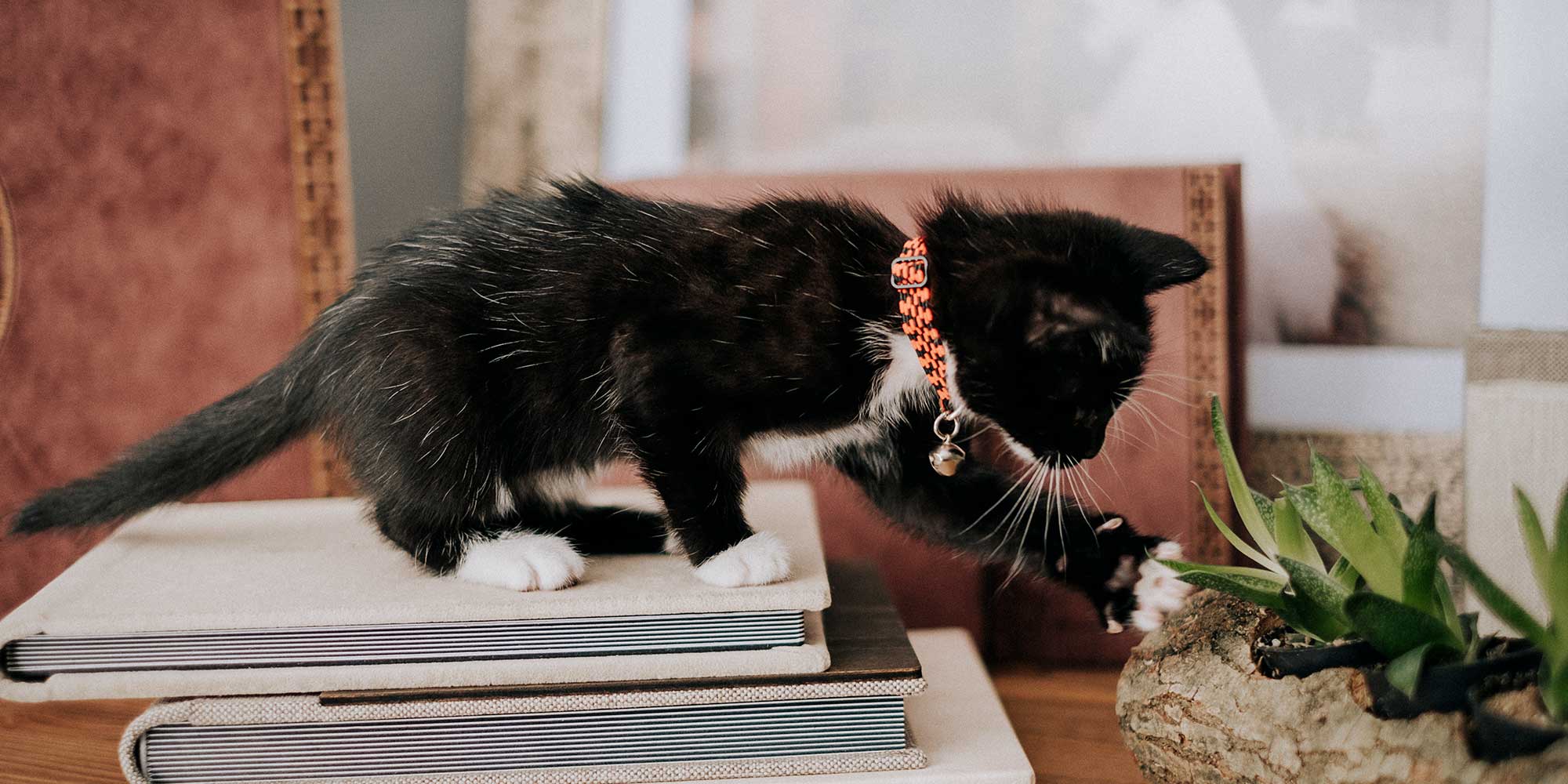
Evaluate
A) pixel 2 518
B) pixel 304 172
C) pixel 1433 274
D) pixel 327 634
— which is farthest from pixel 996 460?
pixel 2 518

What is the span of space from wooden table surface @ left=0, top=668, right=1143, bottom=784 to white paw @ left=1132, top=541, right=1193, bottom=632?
119 mm

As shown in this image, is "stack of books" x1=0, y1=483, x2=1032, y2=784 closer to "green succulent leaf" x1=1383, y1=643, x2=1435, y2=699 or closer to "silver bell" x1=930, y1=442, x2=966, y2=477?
"silver bell" x1=930, y1=442, x2=966, y2=477

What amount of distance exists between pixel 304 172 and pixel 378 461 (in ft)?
1.37

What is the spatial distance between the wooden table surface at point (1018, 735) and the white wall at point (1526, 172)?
1.70 ft

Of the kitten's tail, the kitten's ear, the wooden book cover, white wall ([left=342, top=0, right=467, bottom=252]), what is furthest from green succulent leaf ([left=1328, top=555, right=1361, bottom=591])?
white wall ([left=342, top=0, right=467, bottom=252])

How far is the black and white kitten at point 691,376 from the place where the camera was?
0.71 meters

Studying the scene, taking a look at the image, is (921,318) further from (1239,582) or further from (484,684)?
(484,684)

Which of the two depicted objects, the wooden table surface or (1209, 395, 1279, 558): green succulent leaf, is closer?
(1209, 395, 1279, 558): green succulent leaf

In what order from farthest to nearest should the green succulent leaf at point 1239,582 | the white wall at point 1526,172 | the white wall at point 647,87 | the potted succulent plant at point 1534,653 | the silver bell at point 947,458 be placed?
the white wall at point 647,87 → the white wall at point 1526,172 → the silver bell at point 947,458 → the green succulent leaf at point 1239,582 → the potted succulent plant at point 1534,653

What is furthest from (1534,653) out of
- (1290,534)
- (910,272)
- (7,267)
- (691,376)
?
(7,267)

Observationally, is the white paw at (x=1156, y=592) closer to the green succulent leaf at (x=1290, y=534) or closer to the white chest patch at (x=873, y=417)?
the green succulent leaf at (x=1290, y=534)

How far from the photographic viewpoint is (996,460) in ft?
3.24

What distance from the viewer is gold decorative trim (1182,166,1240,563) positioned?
3.20ft

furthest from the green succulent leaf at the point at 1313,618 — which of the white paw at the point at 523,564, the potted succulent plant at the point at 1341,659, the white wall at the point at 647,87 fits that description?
the white wall at the point at 647,87
